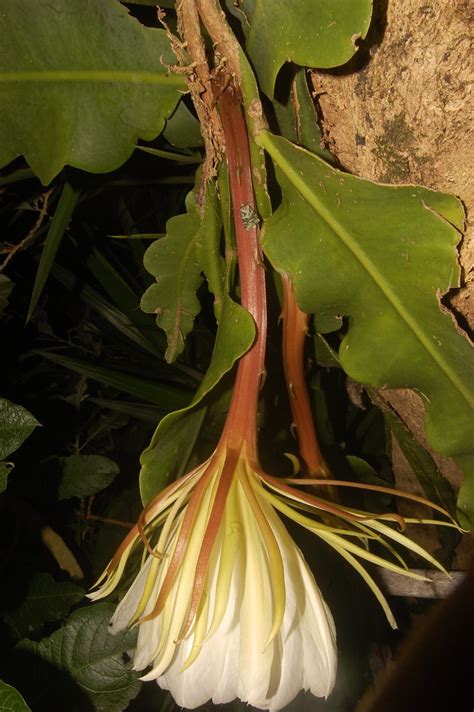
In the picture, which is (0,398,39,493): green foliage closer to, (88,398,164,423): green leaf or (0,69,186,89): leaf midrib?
(0,69,186,89): leaf midrib

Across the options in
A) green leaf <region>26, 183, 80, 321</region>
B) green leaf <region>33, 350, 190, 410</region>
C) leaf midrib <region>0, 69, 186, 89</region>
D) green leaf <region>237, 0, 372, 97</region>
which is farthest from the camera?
green leaf <region>33, 350, 190, 410</region>

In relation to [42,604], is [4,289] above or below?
above

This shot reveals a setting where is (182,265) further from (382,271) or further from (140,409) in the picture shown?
(140,409)

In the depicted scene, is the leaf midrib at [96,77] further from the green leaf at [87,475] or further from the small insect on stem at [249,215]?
the green leaf at [87,475]

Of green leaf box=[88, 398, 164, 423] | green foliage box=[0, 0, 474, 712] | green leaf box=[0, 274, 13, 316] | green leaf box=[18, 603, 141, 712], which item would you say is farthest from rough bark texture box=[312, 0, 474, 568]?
green leaf box=[88, 398, 164, 423]

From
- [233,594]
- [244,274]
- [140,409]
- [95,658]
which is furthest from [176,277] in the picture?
[140,409]

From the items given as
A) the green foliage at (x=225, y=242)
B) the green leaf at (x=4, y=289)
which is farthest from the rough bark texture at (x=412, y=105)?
the green leaf at (x=4, y=289)

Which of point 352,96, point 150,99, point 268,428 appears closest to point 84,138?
point 150,99
